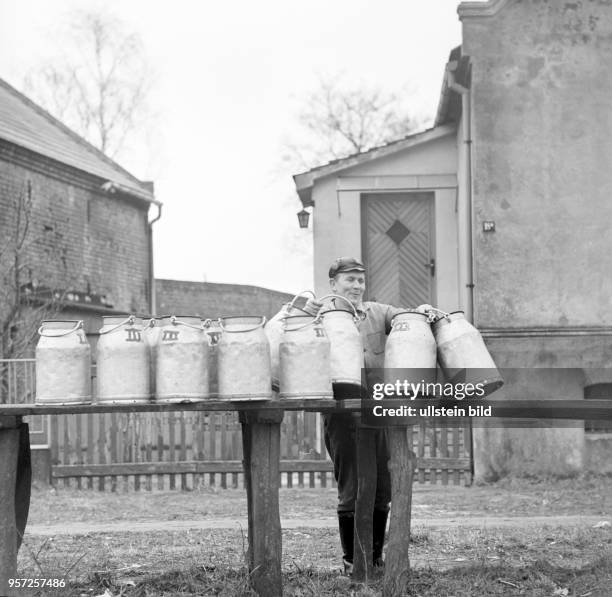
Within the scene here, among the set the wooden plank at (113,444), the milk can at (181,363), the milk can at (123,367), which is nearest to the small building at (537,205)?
the wooden plank at (113,444)

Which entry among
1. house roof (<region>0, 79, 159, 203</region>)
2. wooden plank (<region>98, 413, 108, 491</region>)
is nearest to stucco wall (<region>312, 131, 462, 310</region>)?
Result: wooden plank (<region>98, 413, 108, 491</region>)

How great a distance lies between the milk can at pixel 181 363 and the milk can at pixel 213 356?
0.14 m

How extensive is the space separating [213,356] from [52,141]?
2045cm

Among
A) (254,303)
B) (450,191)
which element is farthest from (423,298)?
(254,303)

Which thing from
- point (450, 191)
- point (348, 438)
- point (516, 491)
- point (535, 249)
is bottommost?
point (516, 491)

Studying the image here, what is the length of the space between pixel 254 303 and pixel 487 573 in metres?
28.7

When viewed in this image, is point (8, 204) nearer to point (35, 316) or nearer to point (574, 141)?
point (35, 316)

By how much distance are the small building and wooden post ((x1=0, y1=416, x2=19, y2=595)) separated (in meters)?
8.86

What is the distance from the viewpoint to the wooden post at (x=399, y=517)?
5605mm

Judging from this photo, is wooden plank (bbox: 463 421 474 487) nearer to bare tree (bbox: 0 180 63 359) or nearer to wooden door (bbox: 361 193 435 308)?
wooden door (bbox: 361 193 435 308)

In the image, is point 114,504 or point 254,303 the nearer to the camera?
point 114,504

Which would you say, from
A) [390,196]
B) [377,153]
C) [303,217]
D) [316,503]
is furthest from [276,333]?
[303,217]

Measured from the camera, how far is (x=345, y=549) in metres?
6.55

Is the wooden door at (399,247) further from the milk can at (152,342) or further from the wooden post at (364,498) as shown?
the milk can at (152,342)
